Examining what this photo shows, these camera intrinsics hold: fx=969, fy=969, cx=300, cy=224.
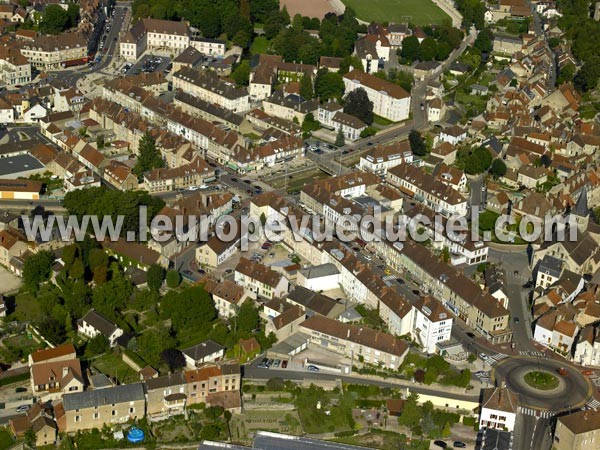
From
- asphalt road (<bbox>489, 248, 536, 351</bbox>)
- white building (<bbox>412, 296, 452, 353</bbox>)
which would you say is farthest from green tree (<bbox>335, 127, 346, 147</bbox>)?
white building (<bbox>412, 296, 452, 353</bbox>)

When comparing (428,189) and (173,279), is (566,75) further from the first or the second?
(173,279)

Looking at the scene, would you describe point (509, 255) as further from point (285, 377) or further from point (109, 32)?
point (109, 32)

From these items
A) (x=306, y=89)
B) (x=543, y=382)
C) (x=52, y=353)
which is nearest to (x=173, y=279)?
(x=52, y=353)

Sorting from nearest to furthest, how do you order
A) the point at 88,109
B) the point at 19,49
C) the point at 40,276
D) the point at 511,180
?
1. the point at 40,276
2. the point at 511,180
3. the point at 88,109
4. the point at 19,49

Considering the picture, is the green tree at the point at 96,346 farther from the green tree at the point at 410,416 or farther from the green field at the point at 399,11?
the green field at the point at 399,11

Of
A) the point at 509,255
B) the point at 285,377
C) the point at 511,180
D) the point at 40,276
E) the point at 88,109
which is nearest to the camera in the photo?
the point at 285,377

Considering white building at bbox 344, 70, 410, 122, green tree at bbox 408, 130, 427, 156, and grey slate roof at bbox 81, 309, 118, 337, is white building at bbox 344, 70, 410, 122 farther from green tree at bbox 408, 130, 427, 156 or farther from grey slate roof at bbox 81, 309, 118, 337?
A: grey slate roof at bbox 81, 309, 118, 337

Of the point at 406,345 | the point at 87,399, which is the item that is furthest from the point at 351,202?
the point at 87,399
